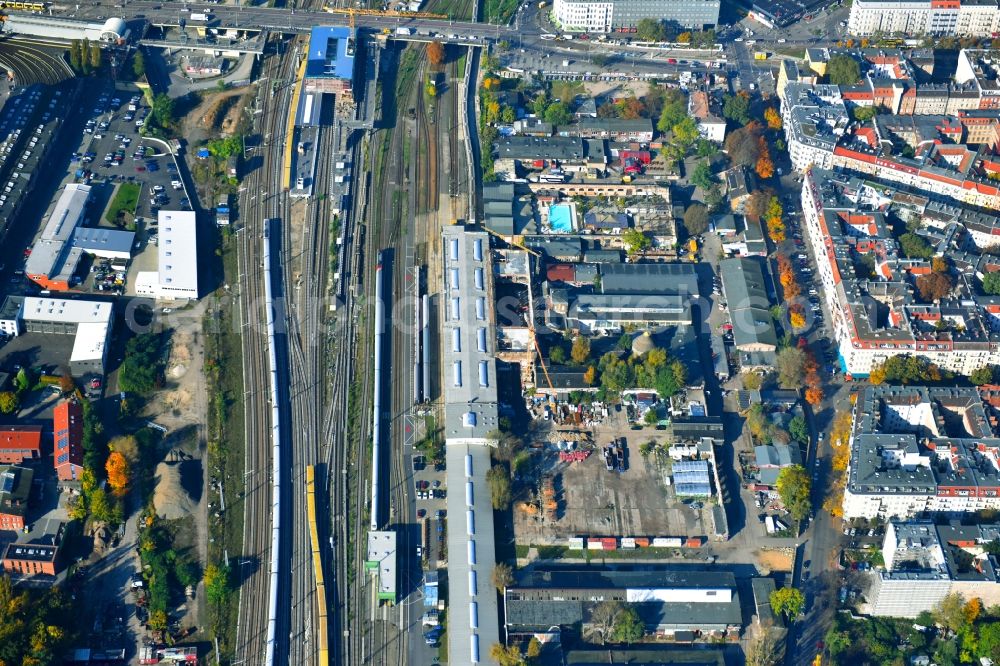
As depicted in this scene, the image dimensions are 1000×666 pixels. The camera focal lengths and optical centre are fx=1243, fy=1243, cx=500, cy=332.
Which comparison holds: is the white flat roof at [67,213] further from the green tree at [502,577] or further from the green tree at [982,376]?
the green tree at [982,376]

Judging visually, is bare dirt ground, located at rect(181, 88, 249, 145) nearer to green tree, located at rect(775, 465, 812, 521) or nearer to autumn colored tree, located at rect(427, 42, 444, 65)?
autumn colored tree, located at rect(427, 42, 444, 65)

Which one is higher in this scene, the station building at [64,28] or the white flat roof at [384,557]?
the station building at [64,28]

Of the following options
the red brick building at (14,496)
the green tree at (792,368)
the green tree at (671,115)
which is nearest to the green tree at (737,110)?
the green tree at (671,115)

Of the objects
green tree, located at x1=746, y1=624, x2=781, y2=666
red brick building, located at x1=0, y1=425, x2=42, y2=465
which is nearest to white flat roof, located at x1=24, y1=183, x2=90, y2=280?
red brick building, located at x1=0, y1=425, x2=42, y2=465

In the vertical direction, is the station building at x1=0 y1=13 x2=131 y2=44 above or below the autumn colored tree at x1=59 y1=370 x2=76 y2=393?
above

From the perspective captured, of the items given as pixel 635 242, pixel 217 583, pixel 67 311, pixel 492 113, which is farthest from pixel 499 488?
pixel 492 113

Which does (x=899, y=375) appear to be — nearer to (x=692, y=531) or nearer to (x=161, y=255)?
(x=692, y=531)
